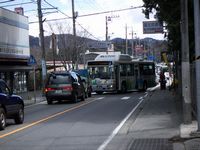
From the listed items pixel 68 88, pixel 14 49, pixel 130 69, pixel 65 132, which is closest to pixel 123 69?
pixel 130 69

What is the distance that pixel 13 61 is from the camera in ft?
140

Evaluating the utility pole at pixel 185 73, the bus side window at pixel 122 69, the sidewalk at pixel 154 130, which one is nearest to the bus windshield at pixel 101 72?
the bus side window at pixel 122 69

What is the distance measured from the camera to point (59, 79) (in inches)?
1238

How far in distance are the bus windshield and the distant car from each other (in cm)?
2388

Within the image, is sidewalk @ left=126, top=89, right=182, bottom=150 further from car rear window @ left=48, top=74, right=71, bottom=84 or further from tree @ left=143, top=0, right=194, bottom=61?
A: car rear window @ left=48, top=74, right=71, bottom=84

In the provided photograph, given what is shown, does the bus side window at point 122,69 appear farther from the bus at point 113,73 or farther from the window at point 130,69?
the window at point 130,69

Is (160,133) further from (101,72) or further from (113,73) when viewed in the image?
(101,72)

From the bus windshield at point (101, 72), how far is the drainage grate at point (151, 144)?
95.2 ft

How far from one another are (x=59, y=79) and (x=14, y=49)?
12289 mm

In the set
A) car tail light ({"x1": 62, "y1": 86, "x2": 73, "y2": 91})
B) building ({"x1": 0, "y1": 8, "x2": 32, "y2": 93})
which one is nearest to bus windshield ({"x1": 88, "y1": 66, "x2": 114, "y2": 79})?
building ({"x1": 0, "y1": 8, "x2": 32, "y2": 93})

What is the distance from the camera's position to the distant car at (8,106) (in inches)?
672

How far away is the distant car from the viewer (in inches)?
672

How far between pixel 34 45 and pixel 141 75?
6033cm

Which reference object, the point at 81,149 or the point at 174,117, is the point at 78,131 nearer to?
the point at 81,149
